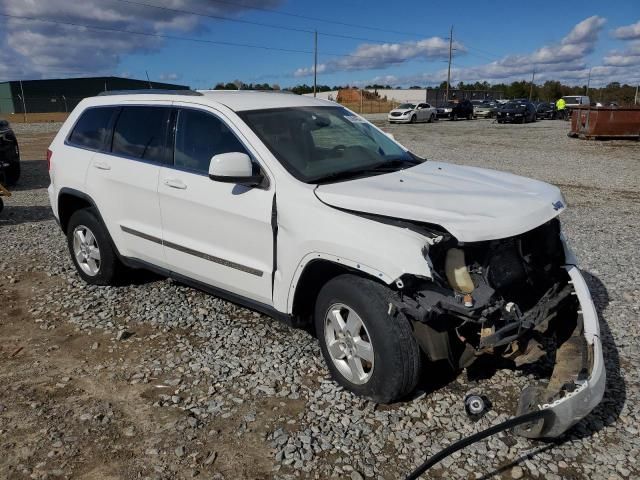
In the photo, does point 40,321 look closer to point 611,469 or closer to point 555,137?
point 611,469

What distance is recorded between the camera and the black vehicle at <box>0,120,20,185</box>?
11258 mm

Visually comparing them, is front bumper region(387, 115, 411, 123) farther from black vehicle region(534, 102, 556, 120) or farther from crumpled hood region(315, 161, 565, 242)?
crumpled hood region(315, 161, 565, 242)

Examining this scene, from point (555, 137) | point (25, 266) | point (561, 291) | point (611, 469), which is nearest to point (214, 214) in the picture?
point (561, 291)

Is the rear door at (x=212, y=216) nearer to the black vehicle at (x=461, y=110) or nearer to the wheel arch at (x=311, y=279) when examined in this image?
the wheel arch at (x=311, y=279)

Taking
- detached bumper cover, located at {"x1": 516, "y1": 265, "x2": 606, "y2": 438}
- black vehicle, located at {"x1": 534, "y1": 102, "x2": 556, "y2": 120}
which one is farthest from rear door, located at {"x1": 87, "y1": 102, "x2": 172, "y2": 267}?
black vehicle, located at {"x1": 534, "y1": 102, "x2": 556, "y2": 120}

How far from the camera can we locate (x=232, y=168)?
11.6 feet

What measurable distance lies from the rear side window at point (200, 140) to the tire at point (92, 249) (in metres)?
1.35

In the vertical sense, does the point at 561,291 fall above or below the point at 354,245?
below

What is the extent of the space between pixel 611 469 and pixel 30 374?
3.78 m

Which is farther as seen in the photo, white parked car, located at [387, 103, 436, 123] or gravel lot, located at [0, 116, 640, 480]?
white parked car, located at [387, 103, 436, 123]

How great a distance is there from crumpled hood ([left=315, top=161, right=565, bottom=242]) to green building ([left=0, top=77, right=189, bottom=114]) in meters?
46.6

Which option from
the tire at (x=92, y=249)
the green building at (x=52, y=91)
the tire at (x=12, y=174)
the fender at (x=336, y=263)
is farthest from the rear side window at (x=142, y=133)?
the green building at (x=52, y=91)

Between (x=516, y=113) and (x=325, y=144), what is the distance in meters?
36.2

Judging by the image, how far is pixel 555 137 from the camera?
80.4 ft
